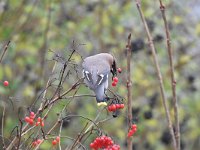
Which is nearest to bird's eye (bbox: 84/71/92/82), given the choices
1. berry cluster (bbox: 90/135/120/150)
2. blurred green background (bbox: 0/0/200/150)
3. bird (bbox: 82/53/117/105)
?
bird (bbox: 82/53/117/105)

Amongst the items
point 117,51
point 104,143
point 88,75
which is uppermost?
→ point 117,51

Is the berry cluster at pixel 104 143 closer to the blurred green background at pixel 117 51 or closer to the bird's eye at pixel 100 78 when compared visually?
the bird's eye at pixel 100 78

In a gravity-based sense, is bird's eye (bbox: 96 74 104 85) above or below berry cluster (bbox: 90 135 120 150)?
above

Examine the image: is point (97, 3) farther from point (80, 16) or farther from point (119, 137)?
point (119, 137)

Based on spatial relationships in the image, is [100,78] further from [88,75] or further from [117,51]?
[117,51]

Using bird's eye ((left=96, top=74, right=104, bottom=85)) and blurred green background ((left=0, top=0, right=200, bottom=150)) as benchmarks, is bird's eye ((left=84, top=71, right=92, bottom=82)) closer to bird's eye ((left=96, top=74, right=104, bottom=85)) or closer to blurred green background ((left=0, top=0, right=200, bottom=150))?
bird's eye ((left=96, top=74, right=104, bottom=85))

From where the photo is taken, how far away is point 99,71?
3.75m

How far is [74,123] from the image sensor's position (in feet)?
26.1

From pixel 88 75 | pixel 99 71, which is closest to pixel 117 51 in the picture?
pixel 99 71

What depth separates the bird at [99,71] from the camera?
3523 millimetres

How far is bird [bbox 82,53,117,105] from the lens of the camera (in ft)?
11.6

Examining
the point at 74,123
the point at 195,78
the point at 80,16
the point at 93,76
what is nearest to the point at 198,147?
the point at 195,78

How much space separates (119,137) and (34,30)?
1609 millimetres

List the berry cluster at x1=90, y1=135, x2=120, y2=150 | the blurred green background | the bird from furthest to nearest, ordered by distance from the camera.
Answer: the blurred green background < the bird < the berry cluster at x1=90, y1=135, x2=120, y2=150
